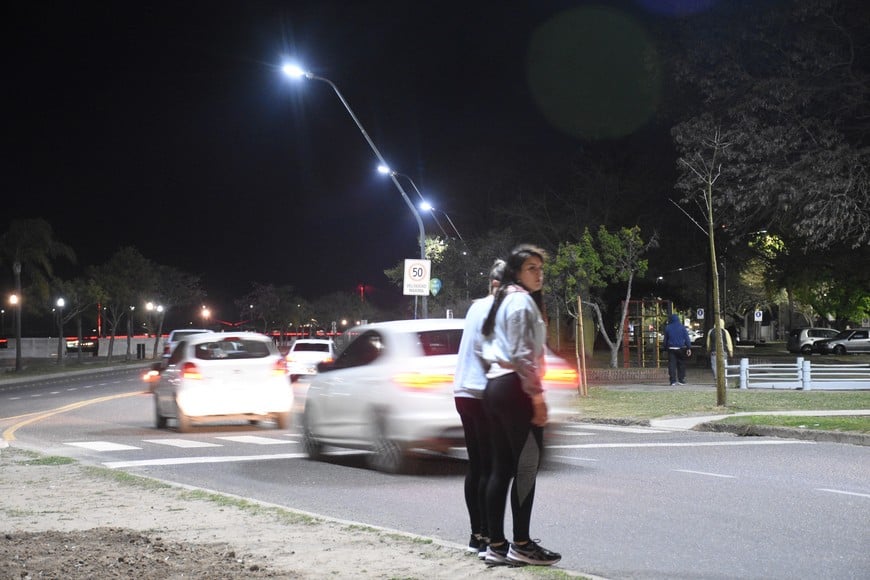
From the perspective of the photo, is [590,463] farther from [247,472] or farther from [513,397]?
[513,397]

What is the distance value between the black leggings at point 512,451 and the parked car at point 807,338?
60358 millimetres

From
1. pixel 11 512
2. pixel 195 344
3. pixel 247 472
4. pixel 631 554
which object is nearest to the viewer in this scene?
pixel 631 554

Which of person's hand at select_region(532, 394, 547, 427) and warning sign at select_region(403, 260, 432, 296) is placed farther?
warning sign at select_region(403, 260, 432, 296)

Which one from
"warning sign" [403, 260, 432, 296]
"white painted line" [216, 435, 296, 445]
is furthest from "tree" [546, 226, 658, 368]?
"white painted line" [216, 435, 296, 445]

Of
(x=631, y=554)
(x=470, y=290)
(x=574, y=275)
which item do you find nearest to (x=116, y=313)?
(x=470, y=290)

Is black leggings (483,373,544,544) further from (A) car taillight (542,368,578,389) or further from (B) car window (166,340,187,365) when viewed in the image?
(B) car window (166,340,187,365)

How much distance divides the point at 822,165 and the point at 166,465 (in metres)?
18.8

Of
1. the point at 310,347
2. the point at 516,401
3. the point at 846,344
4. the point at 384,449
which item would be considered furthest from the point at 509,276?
the point at 846,344

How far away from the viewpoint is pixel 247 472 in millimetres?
11961

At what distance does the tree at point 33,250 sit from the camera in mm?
54781

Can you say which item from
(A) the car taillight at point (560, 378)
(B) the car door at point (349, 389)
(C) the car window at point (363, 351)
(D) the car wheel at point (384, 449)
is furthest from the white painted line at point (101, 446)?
(A) the car taillight at point (560, 378)

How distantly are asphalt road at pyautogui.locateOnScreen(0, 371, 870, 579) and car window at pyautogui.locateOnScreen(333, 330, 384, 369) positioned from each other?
121 centimetres

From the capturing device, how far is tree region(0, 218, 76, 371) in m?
54.8

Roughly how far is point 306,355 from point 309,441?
61.7ft
